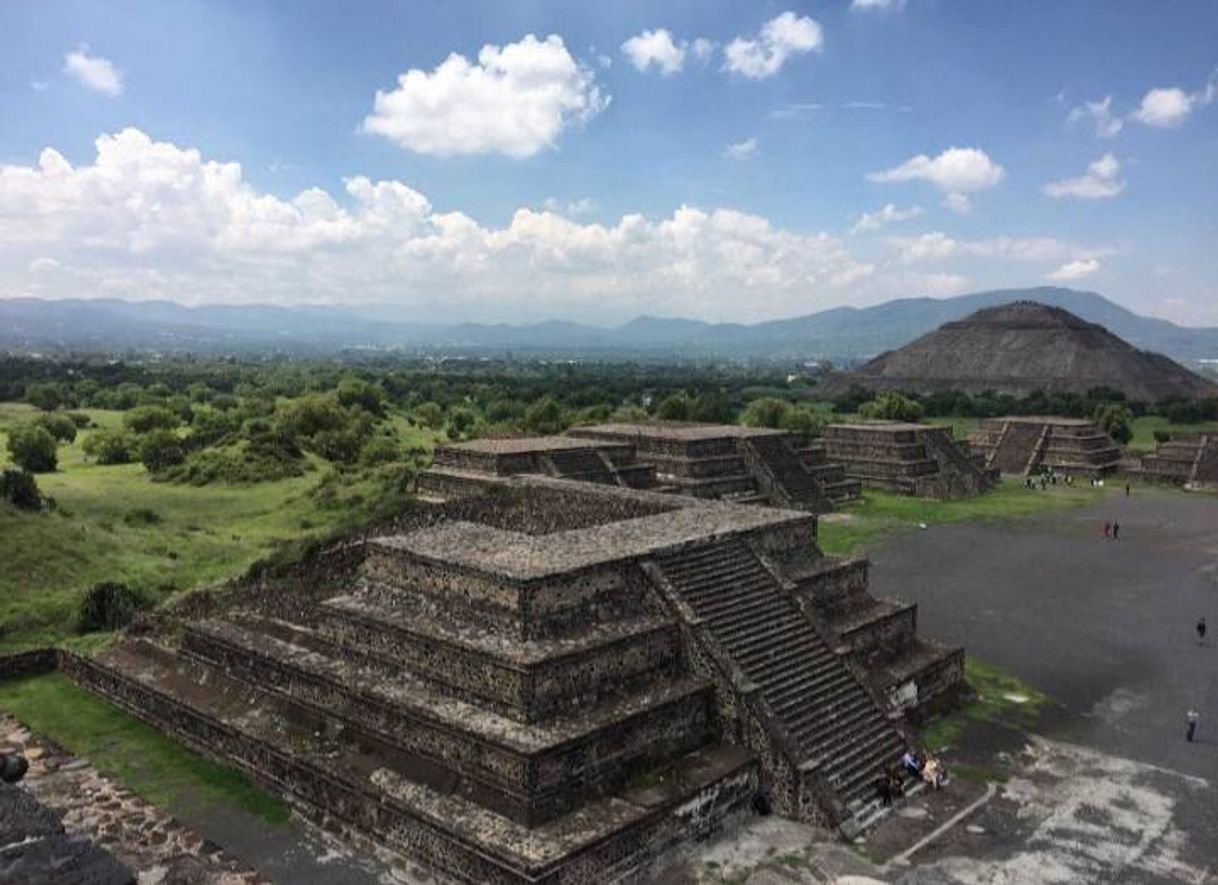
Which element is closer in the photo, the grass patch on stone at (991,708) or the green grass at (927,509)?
the grass patch on stone at (991,708)

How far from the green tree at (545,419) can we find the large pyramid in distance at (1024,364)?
209 feet

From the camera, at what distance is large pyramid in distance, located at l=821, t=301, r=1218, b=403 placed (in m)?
98.8

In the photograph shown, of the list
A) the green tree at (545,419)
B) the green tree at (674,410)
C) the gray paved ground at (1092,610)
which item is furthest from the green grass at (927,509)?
the green tree at (545,419)

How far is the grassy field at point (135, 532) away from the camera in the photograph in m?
22.1

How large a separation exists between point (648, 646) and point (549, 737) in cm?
246

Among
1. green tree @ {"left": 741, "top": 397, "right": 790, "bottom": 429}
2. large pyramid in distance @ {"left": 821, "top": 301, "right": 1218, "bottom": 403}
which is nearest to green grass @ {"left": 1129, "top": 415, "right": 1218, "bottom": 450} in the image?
large pyramid in distance @ {"left": 821, "top": 301, "right": 1218, "bottom": 403}

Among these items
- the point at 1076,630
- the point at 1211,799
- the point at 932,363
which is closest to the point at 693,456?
the point at 1076,630

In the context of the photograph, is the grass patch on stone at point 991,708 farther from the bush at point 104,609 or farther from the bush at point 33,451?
the bush at point 33,451

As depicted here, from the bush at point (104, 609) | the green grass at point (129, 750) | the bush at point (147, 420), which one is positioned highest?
the bush at point (147, 420)

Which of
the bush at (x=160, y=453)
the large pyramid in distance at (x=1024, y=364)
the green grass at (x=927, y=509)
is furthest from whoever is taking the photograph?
the large pyramid in distance at (x=1024, y=364)

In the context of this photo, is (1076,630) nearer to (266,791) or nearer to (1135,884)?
(1135,884)

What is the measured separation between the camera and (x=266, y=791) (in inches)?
530

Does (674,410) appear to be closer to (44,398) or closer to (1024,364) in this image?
(44,398)

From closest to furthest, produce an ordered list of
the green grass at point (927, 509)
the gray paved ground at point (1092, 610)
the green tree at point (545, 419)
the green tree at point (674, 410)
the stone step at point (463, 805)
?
the stone step at point (463, 805) < the gray paved ground at point (1092, 610) < the green grass at point (927, 509) < the green tree at point (545, 419) < the green tree at point (674, 410)
